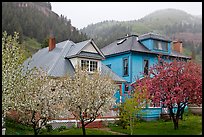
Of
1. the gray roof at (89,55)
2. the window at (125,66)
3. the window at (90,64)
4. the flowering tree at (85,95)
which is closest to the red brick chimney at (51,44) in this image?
the gray roof at (89,55)

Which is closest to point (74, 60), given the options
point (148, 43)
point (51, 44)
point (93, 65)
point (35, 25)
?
point (93, 65)

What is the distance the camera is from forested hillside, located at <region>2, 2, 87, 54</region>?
249ft

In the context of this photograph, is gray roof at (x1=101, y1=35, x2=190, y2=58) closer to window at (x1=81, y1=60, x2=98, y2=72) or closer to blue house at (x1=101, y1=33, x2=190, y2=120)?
blue house at (x1=101, y1=33, x2=190, y2=120)

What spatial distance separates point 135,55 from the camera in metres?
27.4

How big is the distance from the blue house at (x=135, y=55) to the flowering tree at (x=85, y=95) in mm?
9984

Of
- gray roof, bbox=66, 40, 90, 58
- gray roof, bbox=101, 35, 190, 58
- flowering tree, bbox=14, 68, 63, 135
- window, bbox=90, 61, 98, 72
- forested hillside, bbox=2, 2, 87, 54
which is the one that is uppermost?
forested hillside, bbox=2, 2, 87, 54

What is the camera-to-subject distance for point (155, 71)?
67.5 feet

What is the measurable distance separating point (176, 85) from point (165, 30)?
4292 inches

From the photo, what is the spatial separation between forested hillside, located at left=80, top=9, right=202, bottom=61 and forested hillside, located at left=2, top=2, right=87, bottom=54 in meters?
6.23

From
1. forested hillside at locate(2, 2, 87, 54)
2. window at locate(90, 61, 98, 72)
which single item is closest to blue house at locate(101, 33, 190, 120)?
window at locate(90, 61, 98, 72)

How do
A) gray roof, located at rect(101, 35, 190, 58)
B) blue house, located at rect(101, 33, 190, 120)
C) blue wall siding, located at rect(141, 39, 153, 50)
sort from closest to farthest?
1. blue house, located at rect(101, 33, 190, 120)
2. gray roof, located at rect(101, 35, 190, 58)
3. blue wall siding, located at rect(141, 39, 153, 50)

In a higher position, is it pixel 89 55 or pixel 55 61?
pixel 89 55

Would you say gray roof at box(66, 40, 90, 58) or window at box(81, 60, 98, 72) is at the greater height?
gray roof at box(66, 40, 90, 58)

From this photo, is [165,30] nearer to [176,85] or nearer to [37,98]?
[176,85]
